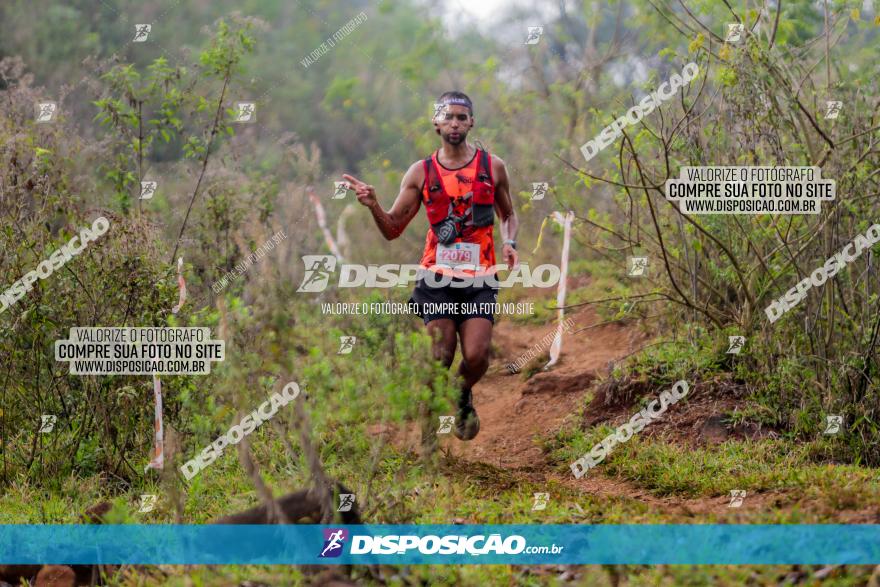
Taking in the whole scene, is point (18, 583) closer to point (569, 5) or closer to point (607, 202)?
point (607, 202)

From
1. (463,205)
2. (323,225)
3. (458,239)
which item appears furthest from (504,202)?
(323,225)

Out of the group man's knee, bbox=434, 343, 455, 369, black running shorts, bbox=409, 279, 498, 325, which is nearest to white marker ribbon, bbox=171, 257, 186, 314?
black running shorts, bbox=409, 279, 498, 325

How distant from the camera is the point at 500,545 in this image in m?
5.00

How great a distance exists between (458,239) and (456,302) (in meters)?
0.40

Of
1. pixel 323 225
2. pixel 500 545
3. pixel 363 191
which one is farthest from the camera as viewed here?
pixel 323 225

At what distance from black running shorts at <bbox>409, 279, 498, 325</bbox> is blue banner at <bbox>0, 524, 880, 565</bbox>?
1951 mm

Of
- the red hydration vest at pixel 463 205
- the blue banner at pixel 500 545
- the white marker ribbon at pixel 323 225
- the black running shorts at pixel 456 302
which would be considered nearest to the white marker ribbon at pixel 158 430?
the blue banner at pixel 500 545

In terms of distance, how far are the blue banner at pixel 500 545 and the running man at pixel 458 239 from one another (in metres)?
1.80

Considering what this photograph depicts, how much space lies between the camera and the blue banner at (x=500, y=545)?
452 centimetres

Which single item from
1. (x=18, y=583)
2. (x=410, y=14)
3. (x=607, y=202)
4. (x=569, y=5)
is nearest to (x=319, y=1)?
(x=410, y=14)

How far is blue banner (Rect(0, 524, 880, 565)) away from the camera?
14.8 feet

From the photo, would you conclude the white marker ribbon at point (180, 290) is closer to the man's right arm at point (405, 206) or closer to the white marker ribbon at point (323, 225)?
the man's right arm at point (405, 206)

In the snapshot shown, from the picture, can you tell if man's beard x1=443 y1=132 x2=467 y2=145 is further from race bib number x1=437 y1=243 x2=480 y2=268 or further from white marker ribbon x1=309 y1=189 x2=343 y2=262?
white marker ribbon x1=309 y1=189 x2=343 y2=262

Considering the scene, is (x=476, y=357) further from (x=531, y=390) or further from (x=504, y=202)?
(x=531, y=390)
